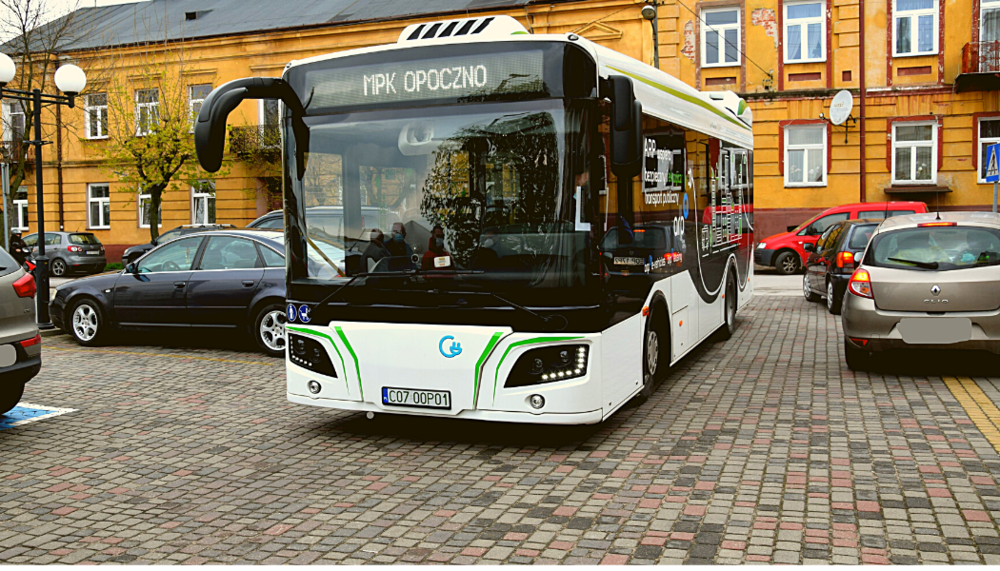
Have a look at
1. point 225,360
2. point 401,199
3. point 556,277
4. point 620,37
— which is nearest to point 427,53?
A: point 401,199

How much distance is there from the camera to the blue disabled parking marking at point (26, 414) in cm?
756

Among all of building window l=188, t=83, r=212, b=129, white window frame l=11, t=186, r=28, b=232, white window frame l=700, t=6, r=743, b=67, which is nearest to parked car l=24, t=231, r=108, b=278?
building window l=188, t=83, r=212, b=129

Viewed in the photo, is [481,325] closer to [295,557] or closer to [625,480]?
[625,480]

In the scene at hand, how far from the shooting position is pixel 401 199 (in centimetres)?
634

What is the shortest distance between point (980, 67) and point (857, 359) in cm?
2178

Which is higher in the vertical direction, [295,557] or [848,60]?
[848,60]

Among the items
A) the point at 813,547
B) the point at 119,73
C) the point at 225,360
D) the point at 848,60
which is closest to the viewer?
the point at 813,547

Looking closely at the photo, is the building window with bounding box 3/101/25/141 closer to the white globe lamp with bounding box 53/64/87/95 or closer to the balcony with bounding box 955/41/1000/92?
the white globe lamp with bounding box 53/64/87/95

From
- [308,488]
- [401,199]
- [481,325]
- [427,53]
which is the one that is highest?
[427,53]

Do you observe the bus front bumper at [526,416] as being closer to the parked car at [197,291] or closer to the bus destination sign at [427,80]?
the bus destination sign at [427,80]

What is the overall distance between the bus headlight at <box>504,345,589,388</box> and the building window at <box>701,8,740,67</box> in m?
25.7

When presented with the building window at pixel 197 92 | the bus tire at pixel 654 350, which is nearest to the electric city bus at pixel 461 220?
the bus tire at pixel 654 350

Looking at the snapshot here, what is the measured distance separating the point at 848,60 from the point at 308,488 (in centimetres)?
2726

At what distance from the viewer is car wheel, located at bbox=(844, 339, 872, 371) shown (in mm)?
9445
